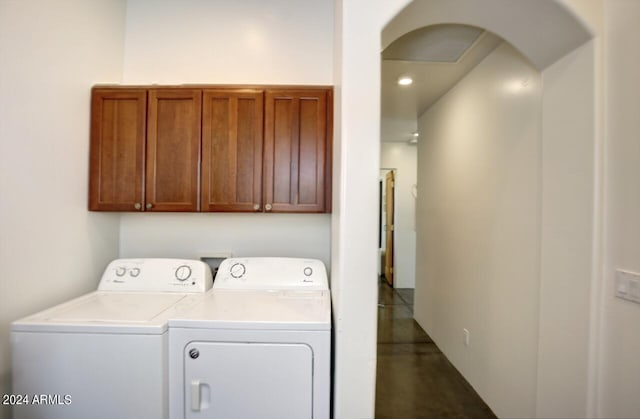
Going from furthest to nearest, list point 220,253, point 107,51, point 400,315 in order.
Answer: point 400,315, point 220,253, point 107,51

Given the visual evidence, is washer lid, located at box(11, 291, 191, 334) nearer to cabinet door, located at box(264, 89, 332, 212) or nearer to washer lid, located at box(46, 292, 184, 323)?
washer lid, located at box(46, 292, 184, 323)

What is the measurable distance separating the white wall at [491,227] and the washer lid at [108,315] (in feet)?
6.51

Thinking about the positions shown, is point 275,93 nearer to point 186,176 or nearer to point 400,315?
point 186,176

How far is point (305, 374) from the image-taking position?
1211 mm

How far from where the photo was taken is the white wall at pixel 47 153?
127cm

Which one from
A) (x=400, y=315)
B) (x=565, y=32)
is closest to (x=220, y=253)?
(x=565, y=32)

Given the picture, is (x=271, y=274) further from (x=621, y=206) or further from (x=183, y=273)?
(x=621, y=206)

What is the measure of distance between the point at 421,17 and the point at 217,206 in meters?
1.47

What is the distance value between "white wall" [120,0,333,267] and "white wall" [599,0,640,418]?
148 cm

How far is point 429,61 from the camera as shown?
2.09 meters

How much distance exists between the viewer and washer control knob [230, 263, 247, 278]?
1.74m

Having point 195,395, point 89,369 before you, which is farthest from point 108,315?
point 195,395

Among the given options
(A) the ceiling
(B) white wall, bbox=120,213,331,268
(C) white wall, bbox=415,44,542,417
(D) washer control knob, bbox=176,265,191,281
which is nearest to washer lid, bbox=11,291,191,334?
→ (D) washer control knob, bbox=176,265,191,281

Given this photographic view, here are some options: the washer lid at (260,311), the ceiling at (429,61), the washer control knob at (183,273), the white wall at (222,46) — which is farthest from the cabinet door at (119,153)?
the ceiling at (429,61)
